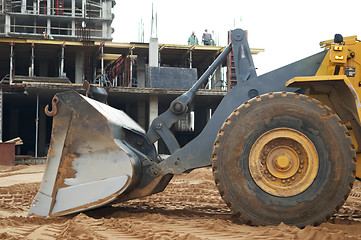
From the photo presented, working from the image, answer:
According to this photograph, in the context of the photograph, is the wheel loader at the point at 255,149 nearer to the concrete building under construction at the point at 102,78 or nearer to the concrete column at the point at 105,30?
the concrete building under construction at the point at 102,78

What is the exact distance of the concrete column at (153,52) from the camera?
3197 centimetres

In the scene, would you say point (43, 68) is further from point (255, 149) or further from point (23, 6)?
point (255, 149)

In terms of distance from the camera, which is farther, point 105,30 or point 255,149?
point 105,30

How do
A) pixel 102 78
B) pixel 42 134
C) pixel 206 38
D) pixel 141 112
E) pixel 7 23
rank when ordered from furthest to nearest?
pixel 7 23, pixel 206 38, pixel 42 134, pixel 141 112, pixel 102 78

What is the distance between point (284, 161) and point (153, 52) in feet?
93.0

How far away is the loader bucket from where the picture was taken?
498 centimetres

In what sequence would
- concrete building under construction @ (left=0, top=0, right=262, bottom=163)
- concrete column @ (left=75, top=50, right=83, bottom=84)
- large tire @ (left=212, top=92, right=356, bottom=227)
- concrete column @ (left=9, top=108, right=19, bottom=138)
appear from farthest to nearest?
concrete column @ (left=9, top=108, right=19, bottom=138) < concrete column @ (left=75, top=50, right=83, bottom=84) < concrete building under construction @ (left=0, top=0, right=262, bottom=163) < large tire @ (left=212, top=92, right=356, bottom=227)

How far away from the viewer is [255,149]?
4445 millimetres

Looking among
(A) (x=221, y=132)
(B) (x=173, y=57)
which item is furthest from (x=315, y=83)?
(B) (x=173, y=57)

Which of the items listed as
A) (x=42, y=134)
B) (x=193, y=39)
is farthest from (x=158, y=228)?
(x=193, y=39)

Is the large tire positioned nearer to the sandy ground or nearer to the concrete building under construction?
the sandy ground

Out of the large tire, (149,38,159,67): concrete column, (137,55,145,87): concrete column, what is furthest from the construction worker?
the large tire

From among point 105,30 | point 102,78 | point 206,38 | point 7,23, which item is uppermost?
point 7,23

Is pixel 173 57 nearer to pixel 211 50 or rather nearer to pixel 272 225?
pixel 211 50
